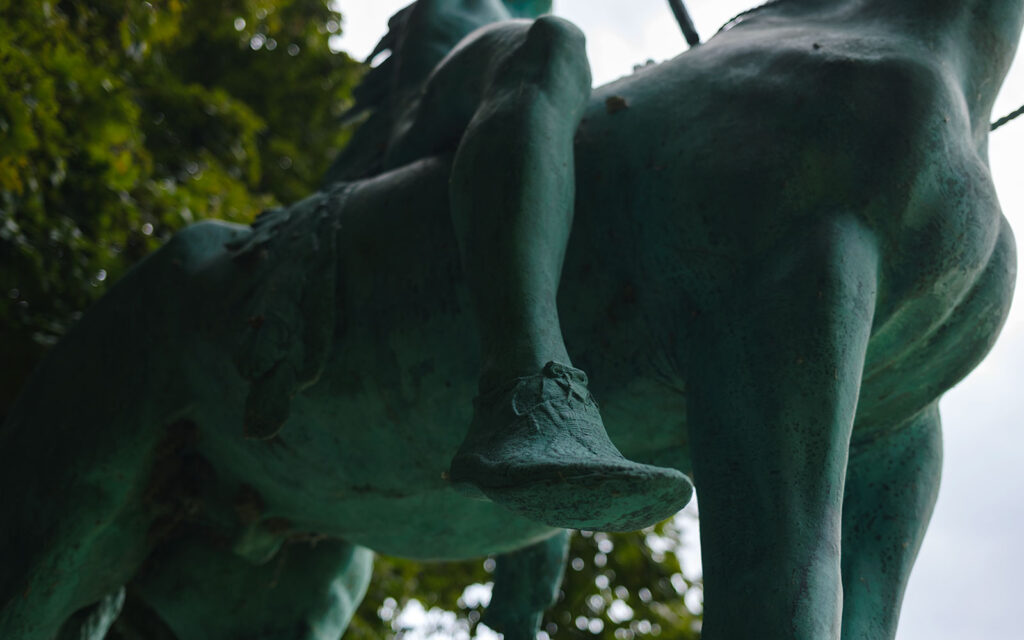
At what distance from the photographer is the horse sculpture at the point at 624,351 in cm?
130

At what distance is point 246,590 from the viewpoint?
2227mm

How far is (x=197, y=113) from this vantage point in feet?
15.1

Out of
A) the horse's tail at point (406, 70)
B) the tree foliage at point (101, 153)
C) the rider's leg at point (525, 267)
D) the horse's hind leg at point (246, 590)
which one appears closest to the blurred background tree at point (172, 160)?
the tree foliage at point (101, 153)

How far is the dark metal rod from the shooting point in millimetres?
1986

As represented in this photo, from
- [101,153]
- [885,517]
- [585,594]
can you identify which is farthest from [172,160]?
[885,517]

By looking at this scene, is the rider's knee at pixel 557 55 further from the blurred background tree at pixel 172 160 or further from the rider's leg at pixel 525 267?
the blurred background tree at pixel 172 160

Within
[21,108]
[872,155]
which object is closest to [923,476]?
[872,155]

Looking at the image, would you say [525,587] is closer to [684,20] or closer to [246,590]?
[246,590]

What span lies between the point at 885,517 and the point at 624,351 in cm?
43

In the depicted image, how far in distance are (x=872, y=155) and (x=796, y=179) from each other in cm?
9

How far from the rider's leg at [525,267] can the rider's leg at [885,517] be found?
53cm

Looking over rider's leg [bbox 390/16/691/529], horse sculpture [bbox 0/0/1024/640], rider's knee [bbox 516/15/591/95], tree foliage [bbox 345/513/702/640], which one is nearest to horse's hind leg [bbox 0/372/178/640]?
horse sculpture [bbox 0/0/1024/640]

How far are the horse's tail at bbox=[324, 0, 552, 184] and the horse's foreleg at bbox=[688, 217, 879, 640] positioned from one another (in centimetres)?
96

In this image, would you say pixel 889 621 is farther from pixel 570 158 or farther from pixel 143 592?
pixel 143 592
